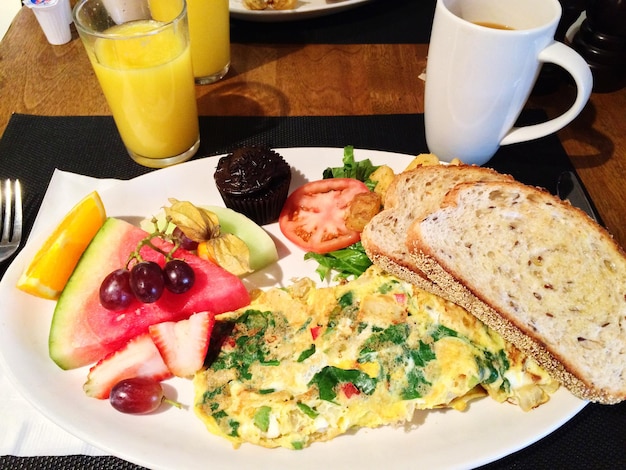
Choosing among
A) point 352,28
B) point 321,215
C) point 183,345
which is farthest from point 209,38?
point 183,345

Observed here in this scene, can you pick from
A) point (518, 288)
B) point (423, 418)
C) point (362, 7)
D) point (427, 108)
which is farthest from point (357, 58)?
point (423, 418)

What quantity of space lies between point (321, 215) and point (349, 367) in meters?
0.56

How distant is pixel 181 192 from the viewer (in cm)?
167

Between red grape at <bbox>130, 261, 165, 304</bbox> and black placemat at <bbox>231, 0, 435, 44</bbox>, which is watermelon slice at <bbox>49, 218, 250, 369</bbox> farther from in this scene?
black placemat at <bbox>231, 0, 435, 44</bbox>

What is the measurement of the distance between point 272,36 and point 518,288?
6.11 ft

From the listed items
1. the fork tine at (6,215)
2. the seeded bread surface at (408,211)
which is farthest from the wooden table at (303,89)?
the seeded bread surface at (408,211)

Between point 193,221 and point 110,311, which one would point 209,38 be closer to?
point 193,221

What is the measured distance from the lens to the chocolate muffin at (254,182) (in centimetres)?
155

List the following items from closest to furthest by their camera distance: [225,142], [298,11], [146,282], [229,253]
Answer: [146,282]
[229,253]
[225,142]
[298,11]

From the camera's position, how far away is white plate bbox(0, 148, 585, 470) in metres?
1.09

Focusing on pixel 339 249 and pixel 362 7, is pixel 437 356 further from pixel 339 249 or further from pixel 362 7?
pixel 362 7

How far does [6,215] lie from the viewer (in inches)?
63.6

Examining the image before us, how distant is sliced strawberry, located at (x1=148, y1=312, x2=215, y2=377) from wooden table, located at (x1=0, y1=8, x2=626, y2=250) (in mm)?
1170

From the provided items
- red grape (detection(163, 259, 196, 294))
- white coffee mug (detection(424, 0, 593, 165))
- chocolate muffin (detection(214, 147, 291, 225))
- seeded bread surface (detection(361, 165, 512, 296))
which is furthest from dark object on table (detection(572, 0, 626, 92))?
red grape (detection(163, 259, 196, 294))
